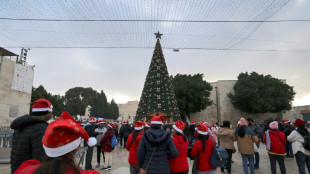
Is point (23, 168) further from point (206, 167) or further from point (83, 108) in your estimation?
point (83, 108)

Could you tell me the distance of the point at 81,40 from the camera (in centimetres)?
654

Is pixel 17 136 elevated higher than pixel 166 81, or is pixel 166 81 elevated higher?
pixel 166 81

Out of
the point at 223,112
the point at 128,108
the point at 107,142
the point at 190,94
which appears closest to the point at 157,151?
the point at 107,142

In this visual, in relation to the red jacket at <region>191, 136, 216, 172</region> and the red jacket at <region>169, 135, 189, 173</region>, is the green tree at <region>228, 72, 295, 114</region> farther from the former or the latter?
the red jacket at <region>169, 135, 189, 173</region>

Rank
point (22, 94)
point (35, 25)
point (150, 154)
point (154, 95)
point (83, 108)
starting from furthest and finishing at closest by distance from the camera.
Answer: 1. point (83, 108)
2. point (22, 94)
3. point (154, 95)
4. point (35, 25)
5. point (150, 154)

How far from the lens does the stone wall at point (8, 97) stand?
18.5m

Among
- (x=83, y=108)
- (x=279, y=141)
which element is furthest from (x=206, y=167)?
(x=83, y=108)

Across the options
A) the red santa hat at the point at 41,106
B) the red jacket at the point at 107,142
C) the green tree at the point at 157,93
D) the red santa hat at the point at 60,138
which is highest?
the green tree at the point at 157,93

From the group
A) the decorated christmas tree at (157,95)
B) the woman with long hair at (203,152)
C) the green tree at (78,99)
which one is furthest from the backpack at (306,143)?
the green tree at (78,99)

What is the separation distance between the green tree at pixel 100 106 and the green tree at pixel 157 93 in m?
44.3

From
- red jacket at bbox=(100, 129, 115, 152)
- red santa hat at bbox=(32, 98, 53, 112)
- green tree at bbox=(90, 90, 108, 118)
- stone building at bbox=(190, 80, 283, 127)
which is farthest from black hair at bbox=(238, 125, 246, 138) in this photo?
green tree at bbox=(90, 90, 108, 118)

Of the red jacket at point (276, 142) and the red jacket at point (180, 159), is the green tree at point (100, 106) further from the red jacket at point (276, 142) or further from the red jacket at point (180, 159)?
the red jacket at point (180, 159)

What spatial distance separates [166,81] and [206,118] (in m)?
27.5

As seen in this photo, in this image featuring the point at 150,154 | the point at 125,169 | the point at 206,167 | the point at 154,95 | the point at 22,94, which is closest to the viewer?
the point at 150,154
